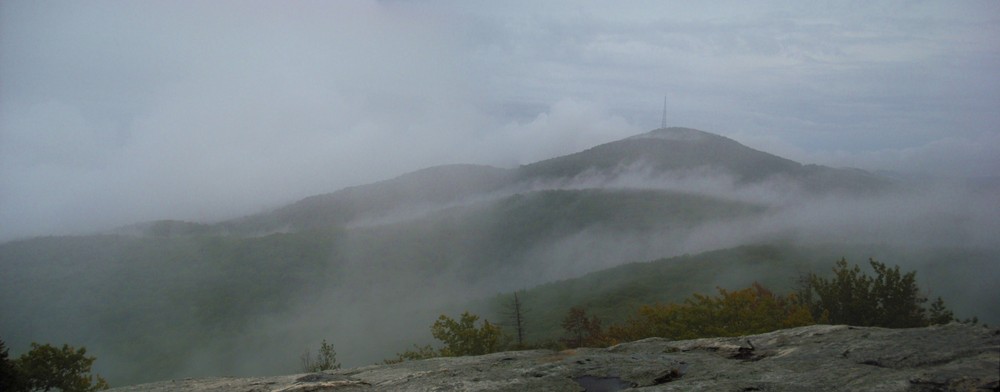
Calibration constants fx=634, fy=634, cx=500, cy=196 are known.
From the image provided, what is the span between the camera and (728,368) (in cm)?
1608

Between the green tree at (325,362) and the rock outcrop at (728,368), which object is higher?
the rock outcrop at (728,368)

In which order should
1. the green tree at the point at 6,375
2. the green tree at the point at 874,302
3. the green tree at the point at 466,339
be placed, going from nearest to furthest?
the green tree at the point at 6,375, the green tree at the point at 466,339, the green tree at the point at 874,302

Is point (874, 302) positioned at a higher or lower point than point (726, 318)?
lower

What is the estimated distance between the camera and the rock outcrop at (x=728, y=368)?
1273cm

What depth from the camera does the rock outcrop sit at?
1273cm

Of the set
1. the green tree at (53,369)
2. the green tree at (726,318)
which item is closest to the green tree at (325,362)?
the green tree at (53,369)

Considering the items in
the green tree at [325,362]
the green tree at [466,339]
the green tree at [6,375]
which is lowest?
the green tree at [325,362]

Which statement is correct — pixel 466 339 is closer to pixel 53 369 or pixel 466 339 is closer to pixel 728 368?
pixel 53 369

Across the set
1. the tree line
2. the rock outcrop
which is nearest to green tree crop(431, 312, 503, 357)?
the tree line

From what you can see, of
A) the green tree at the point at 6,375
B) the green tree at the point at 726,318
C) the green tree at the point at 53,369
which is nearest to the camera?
the green tree at the point at 6,375

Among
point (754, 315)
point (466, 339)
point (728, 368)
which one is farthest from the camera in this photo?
point (466, 339)

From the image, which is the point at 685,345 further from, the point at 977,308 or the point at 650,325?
the point at 977,308

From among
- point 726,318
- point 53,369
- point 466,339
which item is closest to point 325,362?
point 466,339

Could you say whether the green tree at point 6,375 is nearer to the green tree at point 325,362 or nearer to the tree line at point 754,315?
the green tree at point 325,362
